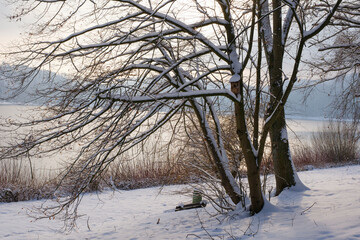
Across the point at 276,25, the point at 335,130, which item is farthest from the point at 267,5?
the point at 335,130

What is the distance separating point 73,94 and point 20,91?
3.34 feet

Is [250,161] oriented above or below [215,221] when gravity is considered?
above

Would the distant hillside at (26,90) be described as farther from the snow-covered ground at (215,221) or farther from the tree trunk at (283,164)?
the tree trunk at (283,164)

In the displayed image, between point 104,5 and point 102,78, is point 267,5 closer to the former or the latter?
point 104,5

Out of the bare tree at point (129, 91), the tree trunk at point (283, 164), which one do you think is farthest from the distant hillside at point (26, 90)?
the tree trunk at point (283, 164)

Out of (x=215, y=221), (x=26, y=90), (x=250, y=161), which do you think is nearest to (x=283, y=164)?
(x=215, y=221)

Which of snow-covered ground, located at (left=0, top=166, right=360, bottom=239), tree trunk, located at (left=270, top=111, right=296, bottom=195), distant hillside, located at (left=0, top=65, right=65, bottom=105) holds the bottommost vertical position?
snow-covered ground, located at (left=0, top=166, right=360, bottom=239)

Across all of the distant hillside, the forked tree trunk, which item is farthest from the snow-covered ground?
the distant hillside

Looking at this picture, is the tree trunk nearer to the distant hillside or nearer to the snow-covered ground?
the snow-covered ground

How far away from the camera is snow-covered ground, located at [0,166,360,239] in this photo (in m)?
5.18

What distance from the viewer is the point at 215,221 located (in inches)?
274

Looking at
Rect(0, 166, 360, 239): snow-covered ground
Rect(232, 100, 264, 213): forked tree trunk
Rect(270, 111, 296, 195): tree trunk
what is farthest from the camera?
Rect(270, 111, 296, 195): tree trunk

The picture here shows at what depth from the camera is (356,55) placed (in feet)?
35.4

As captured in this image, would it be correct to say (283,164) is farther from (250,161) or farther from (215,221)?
(250,161)
